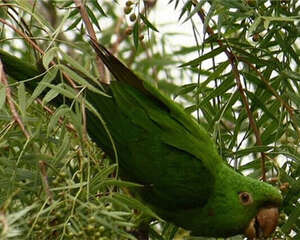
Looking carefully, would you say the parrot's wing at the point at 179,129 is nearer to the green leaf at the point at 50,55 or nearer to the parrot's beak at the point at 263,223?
the parrot's beak at the point at 263,223

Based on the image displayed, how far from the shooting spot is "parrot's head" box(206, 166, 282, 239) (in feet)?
8.54

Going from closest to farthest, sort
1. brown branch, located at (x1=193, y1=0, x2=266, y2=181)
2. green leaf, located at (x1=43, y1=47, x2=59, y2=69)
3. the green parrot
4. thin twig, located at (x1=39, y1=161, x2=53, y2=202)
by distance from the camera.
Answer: thin twig, located at (x1=39, y1=161, x2=53, y2=202) → green leaf, located at (x1=43, y1=47, x2=59, y2=69) → brown branch, located at (x1=193, y1=0, x2=266, y2=181) → the green parrot

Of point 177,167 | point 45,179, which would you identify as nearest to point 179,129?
point 177,167

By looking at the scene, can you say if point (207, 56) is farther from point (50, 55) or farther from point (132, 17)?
point (50, 55)

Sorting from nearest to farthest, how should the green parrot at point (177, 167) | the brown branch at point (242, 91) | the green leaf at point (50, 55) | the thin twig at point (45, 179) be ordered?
1. the thin twig at point (45, 179)
2. the green leaf at point (50, 55)
3. the brown branch at point (242, 91)
4. the green parrot at point (177, 167)

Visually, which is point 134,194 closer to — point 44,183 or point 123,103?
point 123,103

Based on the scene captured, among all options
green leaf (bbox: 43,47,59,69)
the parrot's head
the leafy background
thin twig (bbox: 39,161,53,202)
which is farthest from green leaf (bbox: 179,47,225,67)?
thin twig (bbox: 39,161,53,202)

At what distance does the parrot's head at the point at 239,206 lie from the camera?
8.54ft

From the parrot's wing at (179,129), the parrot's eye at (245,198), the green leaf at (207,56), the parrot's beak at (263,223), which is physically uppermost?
the green leaf at (207,56)

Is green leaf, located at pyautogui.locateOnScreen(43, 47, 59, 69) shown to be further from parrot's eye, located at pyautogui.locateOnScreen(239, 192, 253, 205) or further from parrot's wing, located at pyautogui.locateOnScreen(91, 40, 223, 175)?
parrot's eye, located at pyautogui.locateOnScreen(239, 192, 253, 205)

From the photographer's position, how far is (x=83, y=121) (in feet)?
6.24

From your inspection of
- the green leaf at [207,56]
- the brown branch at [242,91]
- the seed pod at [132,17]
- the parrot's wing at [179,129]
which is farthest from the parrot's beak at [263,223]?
the seed pod at [132,17]

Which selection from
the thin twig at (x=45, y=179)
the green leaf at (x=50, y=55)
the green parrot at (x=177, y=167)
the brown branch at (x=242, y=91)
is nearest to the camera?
the thin twig at (x=45, y=179)

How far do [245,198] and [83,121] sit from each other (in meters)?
0.95
